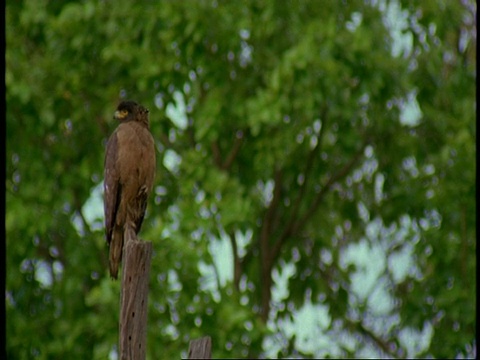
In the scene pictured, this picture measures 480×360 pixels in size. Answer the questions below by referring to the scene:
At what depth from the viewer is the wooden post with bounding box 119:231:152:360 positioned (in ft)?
22.3

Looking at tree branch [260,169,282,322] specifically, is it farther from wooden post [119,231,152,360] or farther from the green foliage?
wooden post [119,231,152,360]

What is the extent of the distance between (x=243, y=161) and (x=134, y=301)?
8.46 m

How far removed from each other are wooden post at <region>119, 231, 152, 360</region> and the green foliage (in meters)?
5.78

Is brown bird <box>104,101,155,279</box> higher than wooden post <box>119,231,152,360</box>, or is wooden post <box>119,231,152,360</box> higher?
brown bird <box>104,101,155,279</box>

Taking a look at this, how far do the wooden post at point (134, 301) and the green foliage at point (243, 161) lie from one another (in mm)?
5784

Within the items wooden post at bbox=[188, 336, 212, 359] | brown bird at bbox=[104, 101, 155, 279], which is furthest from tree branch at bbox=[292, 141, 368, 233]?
wooden post at bbox=[188, 336, 212, 359]

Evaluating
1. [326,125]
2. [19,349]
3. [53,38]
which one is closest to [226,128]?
[326,125]

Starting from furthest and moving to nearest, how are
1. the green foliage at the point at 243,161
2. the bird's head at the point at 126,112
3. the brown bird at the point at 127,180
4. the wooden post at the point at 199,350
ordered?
the green foliage at the point at 243,161 → the bird's head at the point at 126,112 → the brown bird at the point at 127,180 → the wooden post at the point at 199,350

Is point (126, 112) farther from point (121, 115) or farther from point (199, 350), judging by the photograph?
point (199, 350)

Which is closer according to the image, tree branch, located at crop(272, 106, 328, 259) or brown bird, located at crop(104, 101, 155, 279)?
brown bird, located at crop(104, 101, 155, 279)

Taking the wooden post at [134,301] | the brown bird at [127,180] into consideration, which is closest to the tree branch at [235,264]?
the brown bird at [127,180]

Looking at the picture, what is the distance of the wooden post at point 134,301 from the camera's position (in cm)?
679

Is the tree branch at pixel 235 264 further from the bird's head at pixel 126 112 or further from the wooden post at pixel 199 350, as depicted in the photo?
the wooden post at pixel 199 350

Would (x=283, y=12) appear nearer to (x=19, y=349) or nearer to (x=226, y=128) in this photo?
(x=226, y=128)
